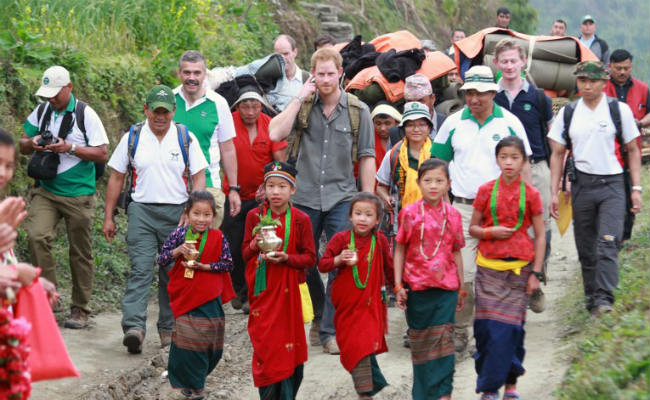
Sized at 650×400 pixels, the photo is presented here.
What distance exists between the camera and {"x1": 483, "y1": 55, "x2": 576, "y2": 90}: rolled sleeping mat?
184 inches

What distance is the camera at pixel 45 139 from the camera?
8.88 metres

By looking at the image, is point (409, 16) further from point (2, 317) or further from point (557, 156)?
point (2, 317)

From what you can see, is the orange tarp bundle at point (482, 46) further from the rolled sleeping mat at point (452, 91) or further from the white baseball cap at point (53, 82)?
the white baseball cap at point (53, 82)

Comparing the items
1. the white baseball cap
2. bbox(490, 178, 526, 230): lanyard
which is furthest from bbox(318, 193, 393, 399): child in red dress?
the white baseball cap

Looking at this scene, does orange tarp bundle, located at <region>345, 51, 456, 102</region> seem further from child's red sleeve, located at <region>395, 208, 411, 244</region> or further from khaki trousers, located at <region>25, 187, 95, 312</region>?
child's red sleeve, located at <region>395, 208, 411, 244</region>

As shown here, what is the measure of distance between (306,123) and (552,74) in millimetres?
3705

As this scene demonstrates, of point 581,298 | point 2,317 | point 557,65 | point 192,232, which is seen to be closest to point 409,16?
point 557,65

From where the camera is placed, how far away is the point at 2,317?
15.0 ft

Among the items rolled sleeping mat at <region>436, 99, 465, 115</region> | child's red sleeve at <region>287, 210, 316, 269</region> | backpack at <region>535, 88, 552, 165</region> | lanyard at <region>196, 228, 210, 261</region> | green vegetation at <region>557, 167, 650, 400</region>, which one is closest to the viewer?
green vegetation at <region>557, 167, 650, 400</region>

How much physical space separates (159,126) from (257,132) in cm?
165

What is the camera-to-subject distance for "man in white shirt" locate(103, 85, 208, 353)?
27.8ft

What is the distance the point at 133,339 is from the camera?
8430mm

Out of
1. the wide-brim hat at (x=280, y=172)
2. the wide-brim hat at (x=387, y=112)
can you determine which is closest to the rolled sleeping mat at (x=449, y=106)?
the wide-brim hat at (x=387, y=112)

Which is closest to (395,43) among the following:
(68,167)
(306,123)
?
(306,123)
